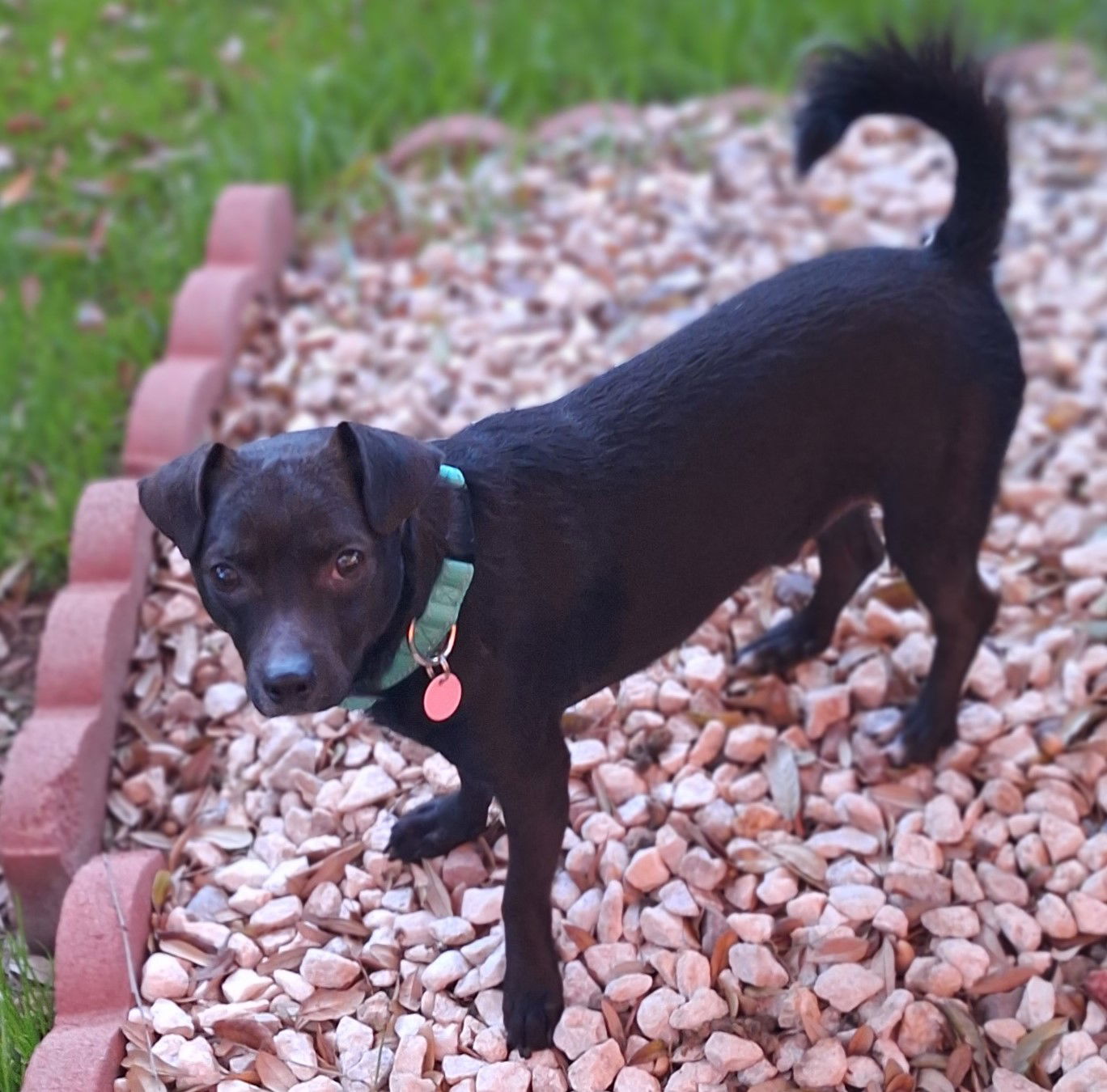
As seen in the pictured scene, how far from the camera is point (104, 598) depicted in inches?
121

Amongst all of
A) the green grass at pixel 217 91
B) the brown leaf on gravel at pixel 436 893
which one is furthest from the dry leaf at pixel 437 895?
the green grass at pixel 217 91

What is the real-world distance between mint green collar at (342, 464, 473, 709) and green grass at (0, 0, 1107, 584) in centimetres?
189

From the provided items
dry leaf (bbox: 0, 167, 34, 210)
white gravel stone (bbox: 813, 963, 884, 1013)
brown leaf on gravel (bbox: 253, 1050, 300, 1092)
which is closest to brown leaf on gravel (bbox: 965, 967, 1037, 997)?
white gravel stone (bbox: 813, 963, 884, 1013)

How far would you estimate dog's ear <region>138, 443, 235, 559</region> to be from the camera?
6.61ft

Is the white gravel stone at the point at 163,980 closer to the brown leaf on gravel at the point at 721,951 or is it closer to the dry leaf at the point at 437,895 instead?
the dry leaf at the point at 437,895

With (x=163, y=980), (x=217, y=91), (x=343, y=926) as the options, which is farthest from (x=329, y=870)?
(x=217, y=91)

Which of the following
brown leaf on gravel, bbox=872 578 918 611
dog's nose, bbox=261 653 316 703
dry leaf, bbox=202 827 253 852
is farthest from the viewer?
brown leaf on gravel, bbox=872 578 918 611

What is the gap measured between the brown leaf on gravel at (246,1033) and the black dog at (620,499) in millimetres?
425

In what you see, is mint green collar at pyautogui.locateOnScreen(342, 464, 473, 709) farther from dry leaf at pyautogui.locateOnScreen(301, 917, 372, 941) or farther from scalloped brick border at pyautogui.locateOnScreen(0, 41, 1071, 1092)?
scalloped brick border at pyautogui.locateOnScreen(0, 41, 1071, 1092)

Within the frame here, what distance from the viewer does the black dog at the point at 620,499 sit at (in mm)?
2008

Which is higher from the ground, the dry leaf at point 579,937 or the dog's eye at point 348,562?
the dog's eye at point 348,562

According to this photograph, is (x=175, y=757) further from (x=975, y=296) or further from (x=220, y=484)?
(x=975, y=296)

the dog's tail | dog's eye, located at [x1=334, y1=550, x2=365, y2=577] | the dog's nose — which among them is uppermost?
the dog's tail

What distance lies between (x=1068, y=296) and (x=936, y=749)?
1912mm
